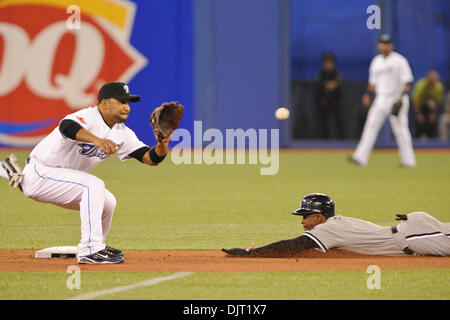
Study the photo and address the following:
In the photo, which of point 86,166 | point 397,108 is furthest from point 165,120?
point 397,108

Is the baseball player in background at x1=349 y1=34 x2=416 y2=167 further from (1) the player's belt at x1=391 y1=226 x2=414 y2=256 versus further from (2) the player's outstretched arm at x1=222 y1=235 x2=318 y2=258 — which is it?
(2) the player's outstretched arm at x1=222 y1=235 x2=318 y2=258

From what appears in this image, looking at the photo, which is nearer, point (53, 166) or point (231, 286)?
point (231, 286)

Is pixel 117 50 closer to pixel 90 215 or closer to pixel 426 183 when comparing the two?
pixel 426 183

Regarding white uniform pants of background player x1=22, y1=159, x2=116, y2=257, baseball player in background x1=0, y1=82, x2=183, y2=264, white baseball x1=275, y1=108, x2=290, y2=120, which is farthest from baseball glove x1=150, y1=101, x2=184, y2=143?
white baseball x1=275, y1=108, x2=290, y2=120

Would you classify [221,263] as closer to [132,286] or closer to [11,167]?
[132,286]
